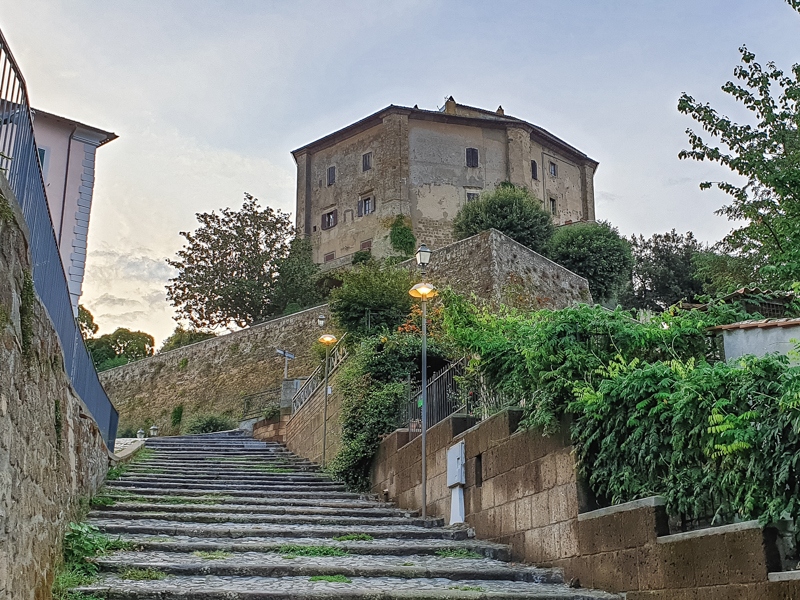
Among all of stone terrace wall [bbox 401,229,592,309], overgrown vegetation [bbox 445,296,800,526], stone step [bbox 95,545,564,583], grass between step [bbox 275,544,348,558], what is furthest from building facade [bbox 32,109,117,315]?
overgrown vegetation [bbox 445,296,800,526]

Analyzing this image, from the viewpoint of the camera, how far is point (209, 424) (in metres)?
29.3

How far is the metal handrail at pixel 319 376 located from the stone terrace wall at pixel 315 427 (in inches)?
10.8

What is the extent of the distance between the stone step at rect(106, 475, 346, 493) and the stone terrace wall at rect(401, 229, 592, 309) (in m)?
10.2

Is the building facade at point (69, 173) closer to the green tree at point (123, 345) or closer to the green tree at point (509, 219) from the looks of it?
the green tree at point (509, 219)

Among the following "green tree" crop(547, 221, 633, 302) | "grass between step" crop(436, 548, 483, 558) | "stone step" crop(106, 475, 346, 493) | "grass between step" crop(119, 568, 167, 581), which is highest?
"green tree" crop(547, 221, 633, 302)

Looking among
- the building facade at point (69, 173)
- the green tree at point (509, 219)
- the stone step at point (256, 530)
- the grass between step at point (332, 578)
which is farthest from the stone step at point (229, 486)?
the green tree at point (509, 219)

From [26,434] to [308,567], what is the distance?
127 inches

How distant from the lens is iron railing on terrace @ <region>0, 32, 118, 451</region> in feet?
16.3

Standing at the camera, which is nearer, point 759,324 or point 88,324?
point 759,324

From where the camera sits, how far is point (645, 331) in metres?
7.87

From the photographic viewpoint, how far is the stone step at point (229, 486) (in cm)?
1200

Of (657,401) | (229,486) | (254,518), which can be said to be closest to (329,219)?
(229,486)

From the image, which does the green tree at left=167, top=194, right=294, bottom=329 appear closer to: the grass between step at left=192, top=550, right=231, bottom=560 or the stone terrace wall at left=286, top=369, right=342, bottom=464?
the stone terrace wall at left=286, top=369, right=342, bottom=464

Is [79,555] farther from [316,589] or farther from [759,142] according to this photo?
[759,142]
